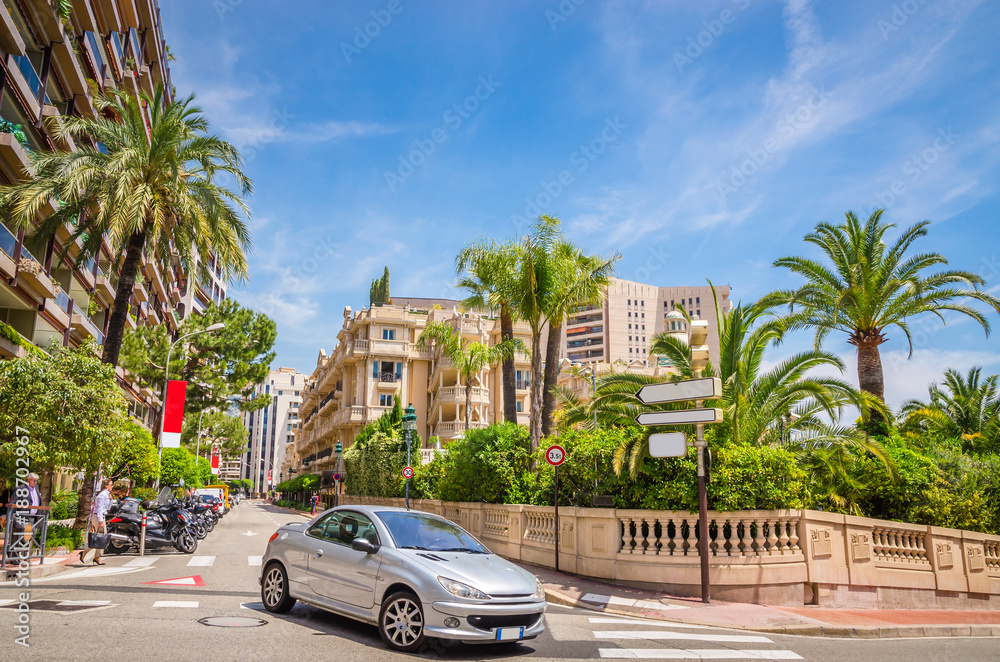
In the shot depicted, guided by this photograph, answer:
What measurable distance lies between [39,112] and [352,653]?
24.6m

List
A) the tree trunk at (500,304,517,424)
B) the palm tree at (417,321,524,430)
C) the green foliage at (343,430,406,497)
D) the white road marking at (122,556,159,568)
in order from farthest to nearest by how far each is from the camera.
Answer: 1. the green foliage at (343,430,406,497)
2. the palm tree at (417,321,524,430)
3. the tree trunk at (500,304,517,424)
4. the white road marking at (122,556,159,568)

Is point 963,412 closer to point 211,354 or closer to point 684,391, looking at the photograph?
point 684,391

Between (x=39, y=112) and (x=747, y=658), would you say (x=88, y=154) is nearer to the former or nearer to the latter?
(x=39, y=112)

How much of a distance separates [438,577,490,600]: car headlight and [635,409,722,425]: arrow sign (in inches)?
251

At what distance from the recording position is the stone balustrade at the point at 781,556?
42.3 feet

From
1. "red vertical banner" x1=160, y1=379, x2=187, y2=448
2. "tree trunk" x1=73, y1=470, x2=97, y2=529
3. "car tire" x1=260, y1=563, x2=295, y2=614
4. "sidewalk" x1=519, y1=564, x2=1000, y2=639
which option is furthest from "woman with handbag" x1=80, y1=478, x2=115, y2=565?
"red vertical banner" x1=160, y1=379, x2=187, y2=448

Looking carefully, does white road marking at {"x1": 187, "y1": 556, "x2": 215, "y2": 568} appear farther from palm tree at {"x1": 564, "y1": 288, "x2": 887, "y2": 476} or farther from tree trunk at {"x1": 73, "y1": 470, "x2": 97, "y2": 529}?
palm tree at {"x1": 564, "y1": 288, "x2": 887, "y2": 476}

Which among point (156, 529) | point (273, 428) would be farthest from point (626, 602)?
point (273, 428)

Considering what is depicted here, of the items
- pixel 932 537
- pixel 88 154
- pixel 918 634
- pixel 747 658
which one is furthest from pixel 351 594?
pixel 88 154

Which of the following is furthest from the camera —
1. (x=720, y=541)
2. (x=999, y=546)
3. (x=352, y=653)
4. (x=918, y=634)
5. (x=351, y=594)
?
(x=999, y=546)

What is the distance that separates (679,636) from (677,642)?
0.52m

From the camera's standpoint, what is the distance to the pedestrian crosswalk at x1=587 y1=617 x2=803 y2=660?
782 centimetres

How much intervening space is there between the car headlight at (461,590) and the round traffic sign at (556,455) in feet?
28.2

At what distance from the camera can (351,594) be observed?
771cm
